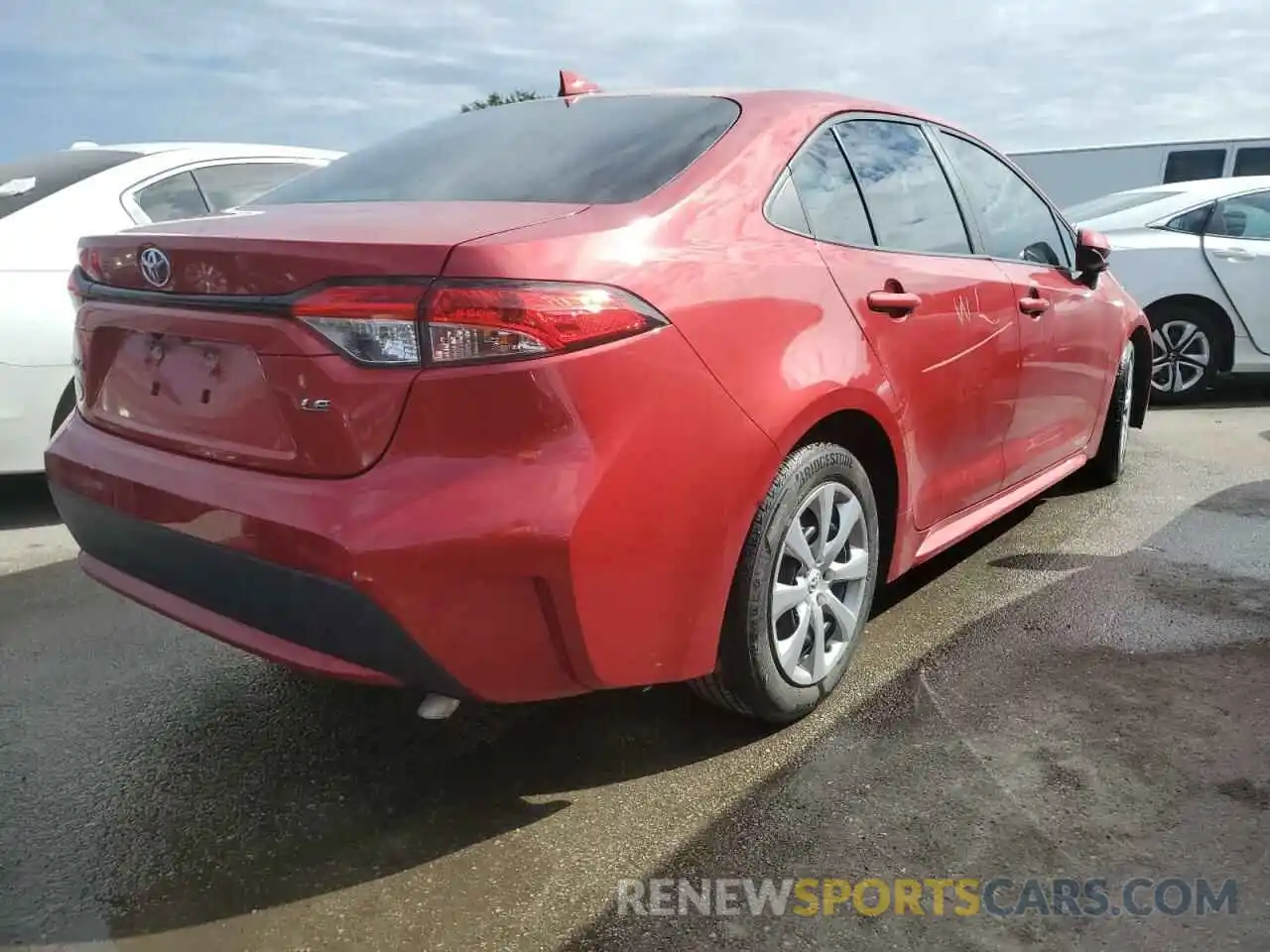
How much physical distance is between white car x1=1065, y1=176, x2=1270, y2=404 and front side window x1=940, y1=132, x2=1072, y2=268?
3.13 m

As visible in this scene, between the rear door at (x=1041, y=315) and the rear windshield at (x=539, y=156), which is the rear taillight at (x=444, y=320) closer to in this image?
the rear windshield at (x=539, y=156)

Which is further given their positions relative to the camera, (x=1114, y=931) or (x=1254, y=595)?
(x=1254, y=595)

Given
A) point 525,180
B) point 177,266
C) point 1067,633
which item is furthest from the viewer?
point 1067,633

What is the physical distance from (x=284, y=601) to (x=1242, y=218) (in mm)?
6888

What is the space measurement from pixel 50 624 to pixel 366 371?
7.02ft

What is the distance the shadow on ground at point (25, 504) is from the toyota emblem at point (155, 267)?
8.37ft

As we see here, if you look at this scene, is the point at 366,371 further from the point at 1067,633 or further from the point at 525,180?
the point at 1067,633

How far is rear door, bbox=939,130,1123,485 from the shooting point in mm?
3436

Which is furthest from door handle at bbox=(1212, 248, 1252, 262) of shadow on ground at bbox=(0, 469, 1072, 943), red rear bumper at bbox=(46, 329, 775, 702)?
red rear bumper at bbox=(46, 329, 775, 702)

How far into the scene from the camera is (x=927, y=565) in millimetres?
3826

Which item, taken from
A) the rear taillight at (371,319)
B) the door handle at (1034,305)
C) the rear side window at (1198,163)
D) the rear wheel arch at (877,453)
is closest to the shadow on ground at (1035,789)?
the rear wheel arch at (877,453)

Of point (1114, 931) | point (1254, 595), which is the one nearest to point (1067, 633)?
point (1254, 595)

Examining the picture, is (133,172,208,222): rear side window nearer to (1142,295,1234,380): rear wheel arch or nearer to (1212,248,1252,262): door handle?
(1142,295,1234,380): rear wheel arch

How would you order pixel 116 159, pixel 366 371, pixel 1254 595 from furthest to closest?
pixel 116 159 < pixel 1254 595 < pixel 366 371
